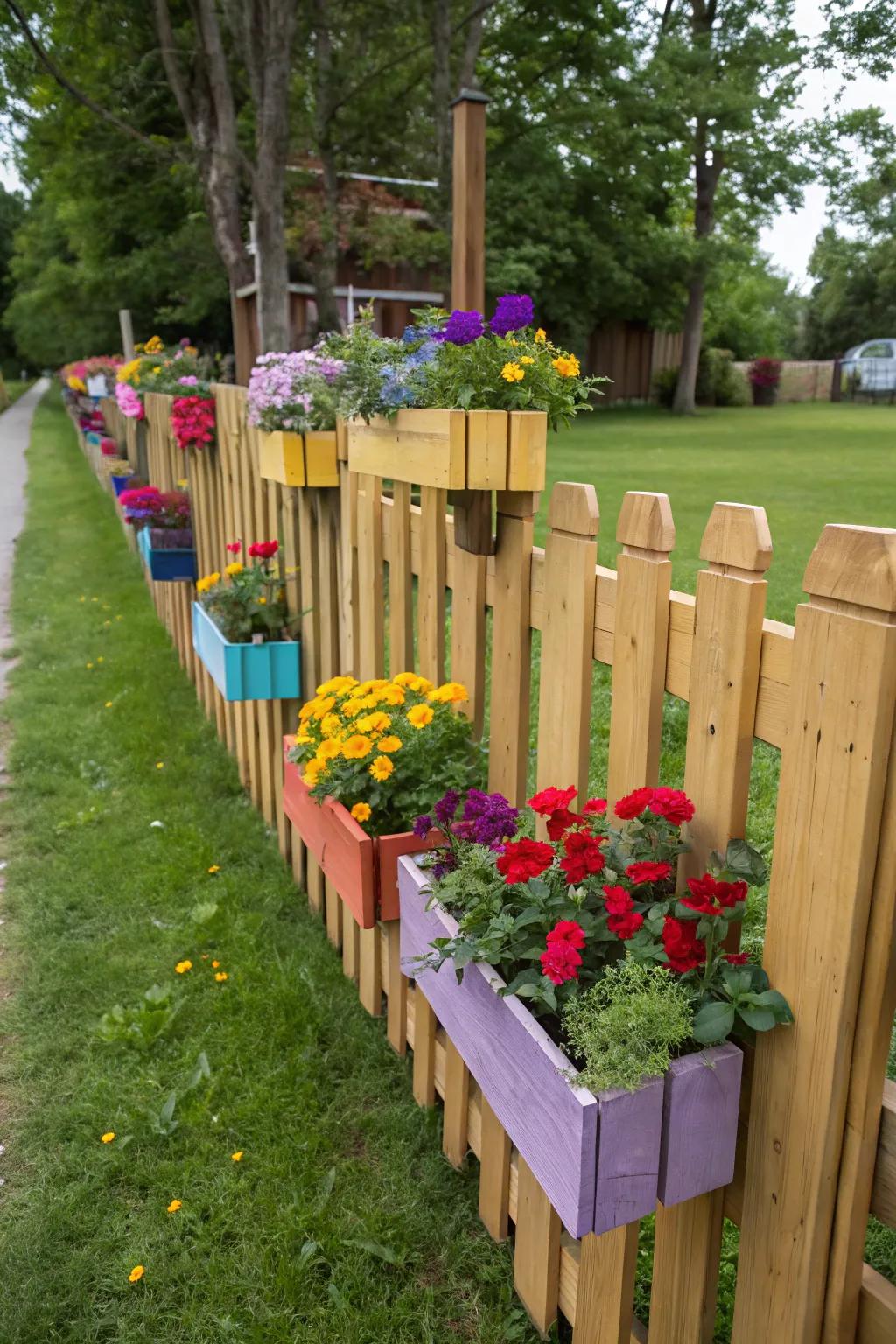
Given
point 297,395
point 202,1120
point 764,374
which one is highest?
point 764,374

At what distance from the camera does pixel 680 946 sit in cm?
143

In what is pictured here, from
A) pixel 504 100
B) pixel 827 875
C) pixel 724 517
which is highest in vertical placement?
pixel 504 100

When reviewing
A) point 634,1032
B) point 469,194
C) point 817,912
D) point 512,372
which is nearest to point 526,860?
point 634,1032

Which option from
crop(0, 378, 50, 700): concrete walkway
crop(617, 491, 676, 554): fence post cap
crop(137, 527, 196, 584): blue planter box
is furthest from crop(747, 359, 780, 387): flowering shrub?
crop(617, 491, 676, 554): fence post cap

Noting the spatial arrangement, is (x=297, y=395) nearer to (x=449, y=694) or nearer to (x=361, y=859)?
(x=449, y=694)

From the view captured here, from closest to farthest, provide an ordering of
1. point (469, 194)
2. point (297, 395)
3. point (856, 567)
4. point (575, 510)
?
point (856, 567) < point (575, 510) < point (297, 395) < point (469, 194)

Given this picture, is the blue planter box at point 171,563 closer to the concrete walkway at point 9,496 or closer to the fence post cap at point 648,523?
the concrete walkway at point 9,496

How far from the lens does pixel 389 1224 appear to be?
2250 mm

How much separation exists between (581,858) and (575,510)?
0.68 metres

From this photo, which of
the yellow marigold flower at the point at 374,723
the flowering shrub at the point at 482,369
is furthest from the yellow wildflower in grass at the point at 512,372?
the yellow marigold flower at the point at 374,723

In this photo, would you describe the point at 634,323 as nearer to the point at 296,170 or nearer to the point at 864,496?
the point at 296,170

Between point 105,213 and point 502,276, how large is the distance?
9.00 meters

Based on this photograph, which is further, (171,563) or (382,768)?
(171,563)

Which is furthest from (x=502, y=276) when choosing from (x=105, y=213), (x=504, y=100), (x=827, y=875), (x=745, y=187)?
(x=827, y=875)
